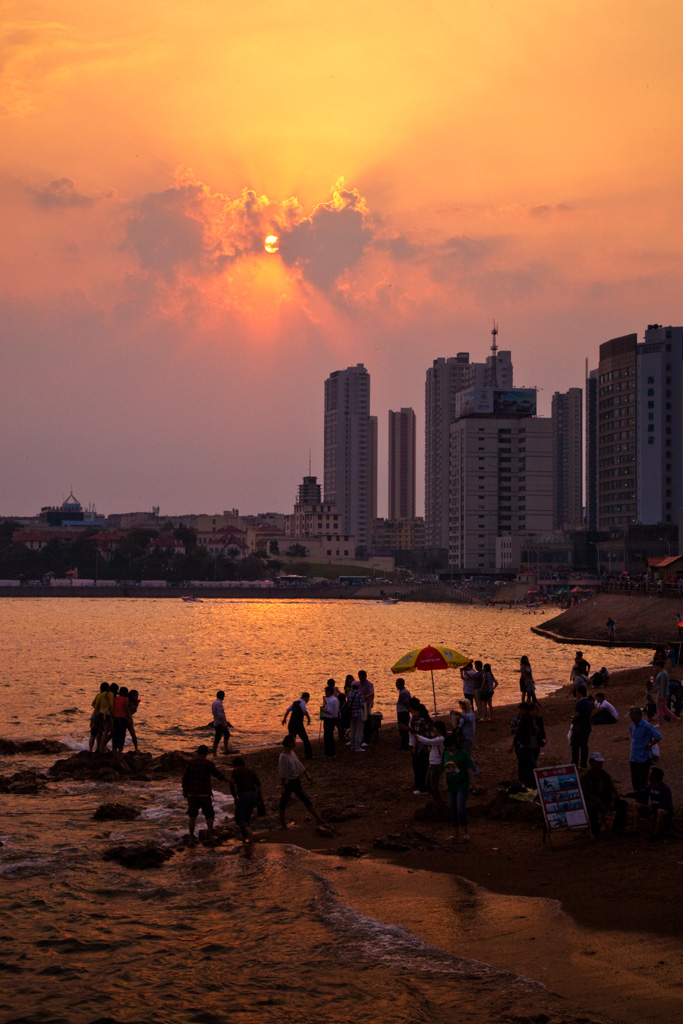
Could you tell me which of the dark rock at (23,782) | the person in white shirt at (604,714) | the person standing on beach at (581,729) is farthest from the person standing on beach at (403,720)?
the dark rock at (23,782)

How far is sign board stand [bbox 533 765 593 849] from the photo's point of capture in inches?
570

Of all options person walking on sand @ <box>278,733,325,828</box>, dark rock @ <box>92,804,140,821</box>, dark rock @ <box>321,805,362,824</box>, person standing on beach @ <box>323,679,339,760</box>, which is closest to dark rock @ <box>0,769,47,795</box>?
dark rock @ <box>92,804,140,821</box>

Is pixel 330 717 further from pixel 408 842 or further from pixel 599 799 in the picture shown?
pixel 599 799

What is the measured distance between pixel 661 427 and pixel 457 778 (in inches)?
7020

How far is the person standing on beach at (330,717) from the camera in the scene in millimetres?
23812

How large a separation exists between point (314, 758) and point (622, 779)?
826cm

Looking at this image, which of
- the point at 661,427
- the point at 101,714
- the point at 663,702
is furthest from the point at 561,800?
the point at 661,427

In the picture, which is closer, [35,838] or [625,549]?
[35,838]

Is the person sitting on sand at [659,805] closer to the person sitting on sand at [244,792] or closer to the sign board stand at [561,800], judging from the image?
the sign board stand at [561,800]

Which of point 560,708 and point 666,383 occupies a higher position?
point 666,383

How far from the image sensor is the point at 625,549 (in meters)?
173

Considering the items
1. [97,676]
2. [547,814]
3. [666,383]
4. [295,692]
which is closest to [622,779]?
[547,814]

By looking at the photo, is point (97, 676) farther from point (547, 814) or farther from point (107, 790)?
point (547, 814)

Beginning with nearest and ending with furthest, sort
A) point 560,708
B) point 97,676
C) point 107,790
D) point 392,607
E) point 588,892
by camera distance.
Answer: point 588,892
point 107,790
point 560,708
point 97,676
point 392,607
